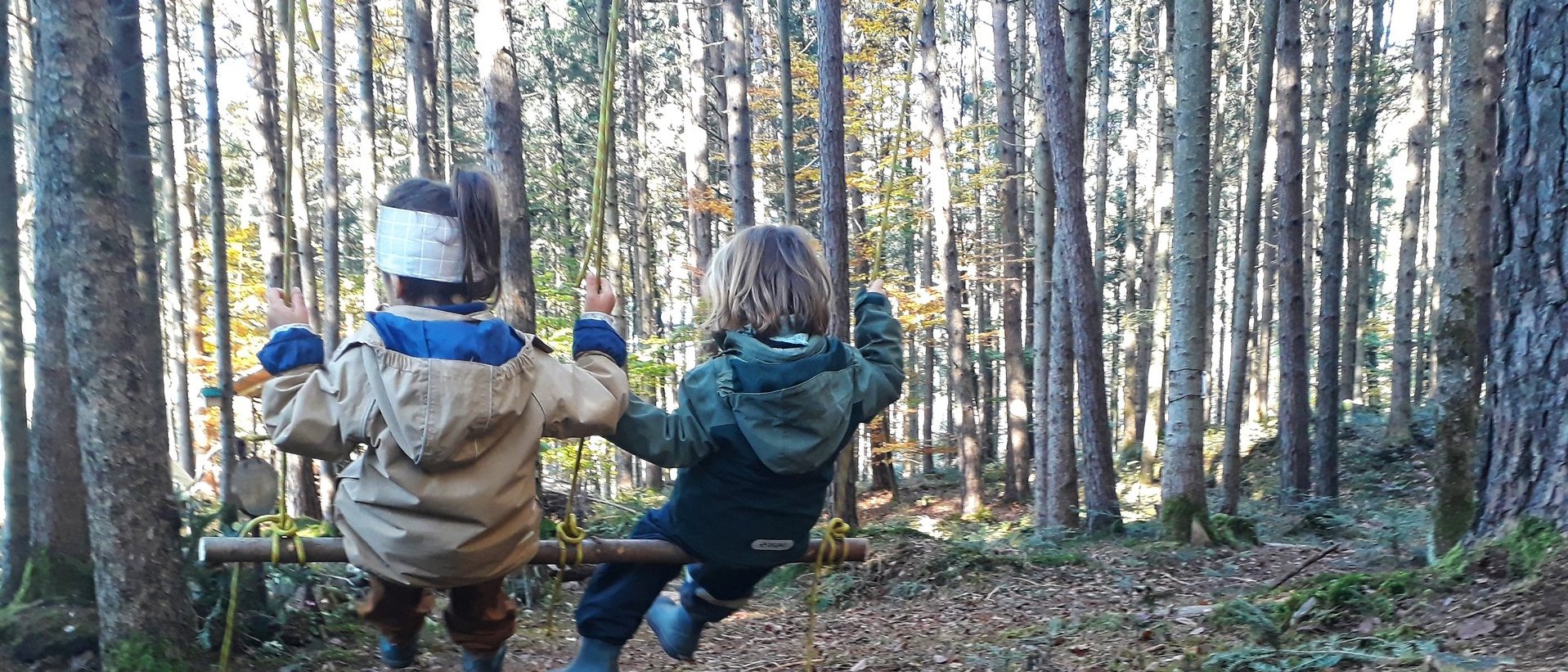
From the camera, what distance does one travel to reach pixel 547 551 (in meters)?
3.48

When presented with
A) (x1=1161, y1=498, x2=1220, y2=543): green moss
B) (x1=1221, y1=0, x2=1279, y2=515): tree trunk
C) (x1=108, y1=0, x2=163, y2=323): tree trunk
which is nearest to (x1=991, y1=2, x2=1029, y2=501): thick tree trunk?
(x1=1221, y1=0, x2=1279, y2=515): tree trunk

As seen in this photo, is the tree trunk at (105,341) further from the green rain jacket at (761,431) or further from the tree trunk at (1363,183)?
the tree trunk at (1363,183)

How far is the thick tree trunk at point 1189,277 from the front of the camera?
9000 mm

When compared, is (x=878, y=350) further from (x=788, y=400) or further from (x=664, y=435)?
(x=664, y=435)

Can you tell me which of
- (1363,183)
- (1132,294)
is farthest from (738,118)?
(1363,183)

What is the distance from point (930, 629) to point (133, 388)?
4711 millimetres

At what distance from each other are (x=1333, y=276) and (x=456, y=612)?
14.7 metres

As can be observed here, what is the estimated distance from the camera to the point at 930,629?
6.67 m

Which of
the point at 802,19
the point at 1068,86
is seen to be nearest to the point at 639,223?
the point at 802,19

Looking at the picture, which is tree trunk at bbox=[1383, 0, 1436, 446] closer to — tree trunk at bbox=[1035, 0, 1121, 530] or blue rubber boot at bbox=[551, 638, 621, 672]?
tree trunk at bbox=[1035, 0, 1121, 530]

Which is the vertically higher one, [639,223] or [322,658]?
[639,223]

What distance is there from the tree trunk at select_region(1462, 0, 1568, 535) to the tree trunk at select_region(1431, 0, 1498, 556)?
779 millimetres

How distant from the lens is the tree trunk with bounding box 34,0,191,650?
430 cm

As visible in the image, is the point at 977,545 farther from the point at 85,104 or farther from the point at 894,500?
the point at 894,500
